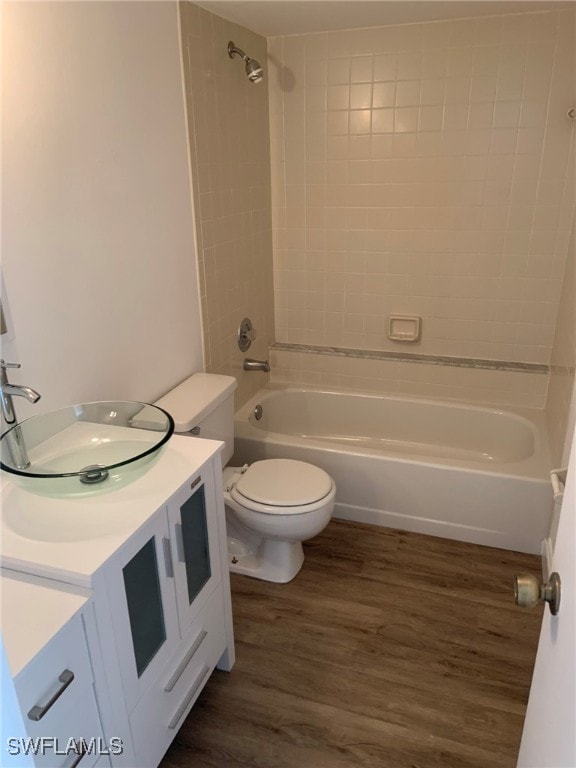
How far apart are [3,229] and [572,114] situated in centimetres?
236

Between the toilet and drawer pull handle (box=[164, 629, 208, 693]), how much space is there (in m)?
0.56

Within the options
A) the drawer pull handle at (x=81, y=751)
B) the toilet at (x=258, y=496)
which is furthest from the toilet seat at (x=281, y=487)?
the drawer pull handle at (x=81, y=751)

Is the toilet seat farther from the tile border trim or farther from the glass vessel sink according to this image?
the tile border trim

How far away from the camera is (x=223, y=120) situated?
2455 mm

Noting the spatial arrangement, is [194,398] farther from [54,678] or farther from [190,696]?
[54,678]

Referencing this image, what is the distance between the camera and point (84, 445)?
1.58m

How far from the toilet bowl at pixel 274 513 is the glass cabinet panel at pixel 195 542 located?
1.63 ft

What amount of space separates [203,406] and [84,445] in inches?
22.2

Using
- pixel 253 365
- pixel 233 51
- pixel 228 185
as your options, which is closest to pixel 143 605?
pixel 253 365

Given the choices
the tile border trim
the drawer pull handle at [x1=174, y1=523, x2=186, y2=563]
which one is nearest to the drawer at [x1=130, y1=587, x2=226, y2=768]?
the drawer pull handle at [x1=174, y1=523, x2=186, y2=563]

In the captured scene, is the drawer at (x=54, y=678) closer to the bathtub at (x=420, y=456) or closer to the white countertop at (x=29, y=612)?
the white countertop at (x=29, y=612)

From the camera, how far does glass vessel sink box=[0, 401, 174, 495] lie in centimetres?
136

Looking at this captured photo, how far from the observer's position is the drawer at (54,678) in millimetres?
990

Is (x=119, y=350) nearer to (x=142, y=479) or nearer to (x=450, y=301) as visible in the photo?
(x=142, y=479)
